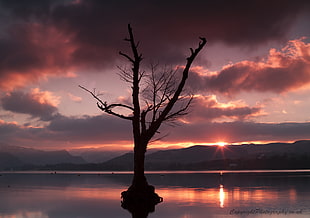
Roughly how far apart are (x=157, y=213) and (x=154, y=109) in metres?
9.44

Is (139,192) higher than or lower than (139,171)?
lower

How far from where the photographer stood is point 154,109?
78.7 ft

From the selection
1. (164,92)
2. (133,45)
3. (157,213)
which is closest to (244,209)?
(157,213)

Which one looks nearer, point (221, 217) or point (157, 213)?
point (221, 217)

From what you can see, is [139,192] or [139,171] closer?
[139,192]

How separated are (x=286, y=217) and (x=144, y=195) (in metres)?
9.63

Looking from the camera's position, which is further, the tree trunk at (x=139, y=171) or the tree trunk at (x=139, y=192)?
the tree trunk at (x=139, y=171)

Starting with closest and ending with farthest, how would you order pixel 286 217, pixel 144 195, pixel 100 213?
pixel 286 217 → pixel 100 213 → pixel 144 195

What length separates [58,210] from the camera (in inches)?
677

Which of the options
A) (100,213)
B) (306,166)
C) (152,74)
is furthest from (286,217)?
(306,166)

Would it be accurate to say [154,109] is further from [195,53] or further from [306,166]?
[306,166]

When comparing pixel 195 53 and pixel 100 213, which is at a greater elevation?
pixel 195 53

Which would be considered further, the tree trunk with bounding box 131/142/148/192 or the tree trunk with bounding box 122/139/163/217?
the tree trunk with bounding box 131/142/148/192

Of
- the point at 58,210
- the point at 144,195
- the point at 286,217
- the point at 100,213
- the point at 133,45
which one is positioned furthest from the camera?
the point at 133,45
